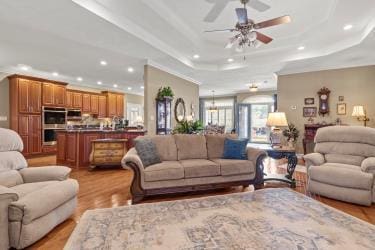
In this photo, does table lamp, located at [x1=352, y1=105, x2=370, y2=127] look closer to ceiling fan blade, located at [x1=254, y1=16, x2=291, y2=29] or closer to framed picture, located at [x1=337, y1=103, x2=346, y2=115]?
framed picture, located at [x1=337, y1=103, x2=346, y2=115]

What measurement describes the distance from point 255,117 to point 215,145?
8.84 m

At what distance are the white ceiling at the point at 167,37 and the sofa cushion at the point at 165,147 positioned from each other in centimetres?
215

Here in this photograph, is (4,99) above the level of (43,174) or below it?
above

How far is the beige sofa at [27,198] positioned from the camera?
1.98 m

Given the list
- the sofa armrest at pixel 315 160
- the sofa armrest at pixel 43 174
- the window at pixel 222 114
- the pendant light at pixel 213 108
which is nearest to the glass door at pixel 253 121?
the window at pixel 222 114

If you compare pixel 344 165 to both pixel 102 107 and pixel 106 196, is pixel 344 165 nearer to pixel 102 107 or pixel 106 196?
pixel 106 196

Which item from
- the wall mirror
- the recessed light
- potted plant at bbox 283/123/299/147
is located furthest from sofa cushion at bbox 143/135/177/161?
potted plant at bbox 283/123/299/147

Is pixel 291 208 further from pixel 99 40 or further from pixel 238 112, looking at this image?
pixel 238 112

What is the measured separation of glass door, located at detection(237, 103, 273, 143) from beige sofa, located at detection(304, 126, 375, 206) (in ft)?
26.6

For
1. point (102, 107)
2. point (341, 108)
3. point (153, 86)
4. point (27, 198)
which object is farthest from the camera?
point (102, 107)

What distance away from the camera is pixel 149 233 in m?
2.25

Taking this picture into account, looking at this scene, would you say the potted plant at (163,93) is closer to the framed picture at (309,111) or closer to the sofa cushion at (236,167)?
the sofa cushion at (236,167)

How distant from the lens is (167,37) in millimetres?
5035

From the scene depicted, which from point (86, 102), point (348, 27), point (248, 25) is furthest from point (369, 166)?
point (86, 102)
